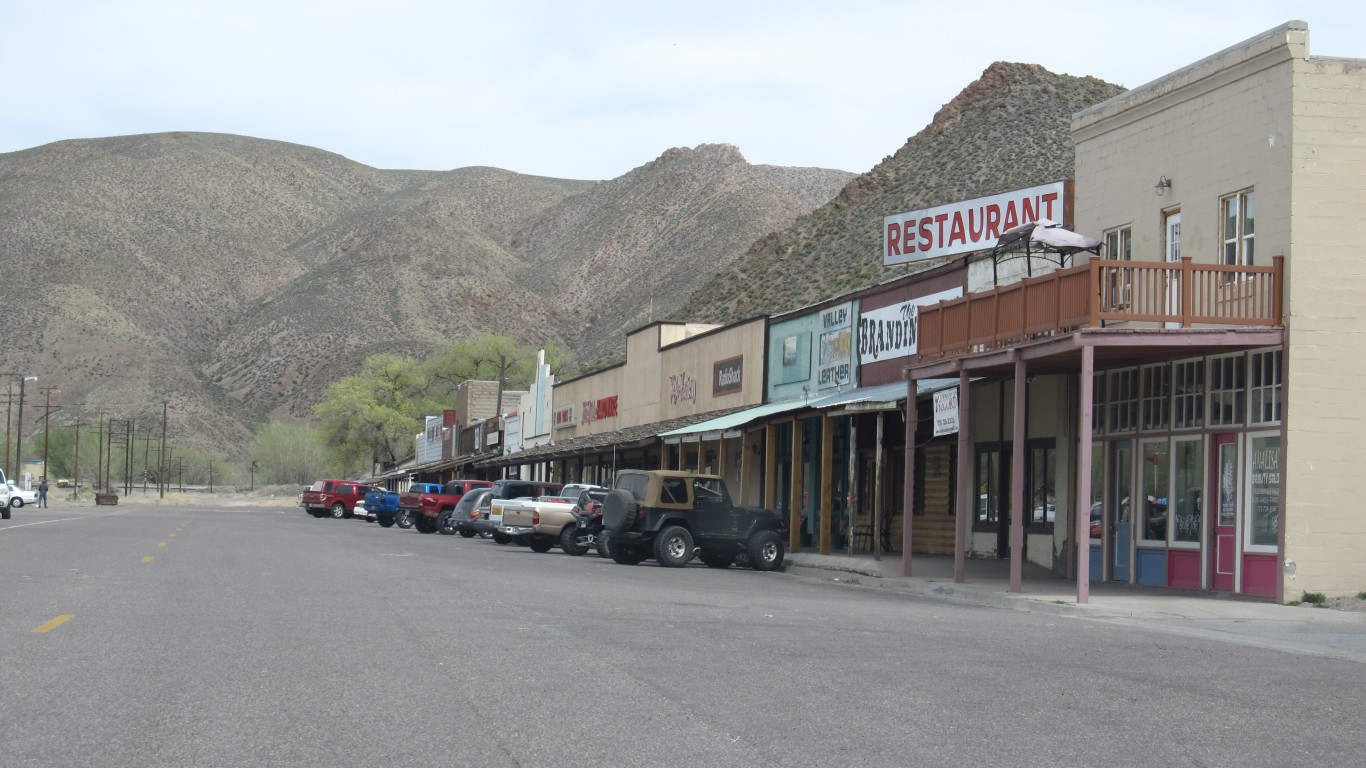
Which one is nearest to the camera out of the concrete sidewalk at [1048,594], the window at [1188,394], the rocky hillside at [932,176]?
the concrete sidewalk at [1048,594]

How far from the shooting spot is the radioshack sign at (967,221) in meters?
28.0

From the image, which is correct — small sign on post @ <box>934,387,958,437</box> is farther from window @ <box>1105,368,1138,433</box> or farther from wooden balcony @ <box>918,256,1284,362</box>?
window @ <box>1105,368,1138,433</box>

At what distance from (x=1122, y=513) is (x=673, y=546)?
8.26 metres

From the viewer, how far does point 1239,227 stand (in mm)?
21594

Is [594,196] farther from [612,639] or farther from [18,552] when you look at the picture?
[612,639]

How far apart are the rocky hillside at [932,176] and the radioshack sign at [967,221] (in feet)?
110

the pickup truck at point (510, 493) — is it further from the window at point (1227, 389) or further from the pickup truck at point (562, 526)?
the window at point (1227, 389)

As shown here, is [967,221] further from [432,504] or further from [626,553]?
[432,504]

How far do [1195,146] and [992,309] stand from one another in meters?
3.83

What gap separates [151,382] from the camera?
126125 millimetres

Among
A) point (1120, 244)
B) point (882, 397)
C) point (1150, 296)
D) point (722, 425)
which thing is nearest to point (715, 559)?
point (882, 397)

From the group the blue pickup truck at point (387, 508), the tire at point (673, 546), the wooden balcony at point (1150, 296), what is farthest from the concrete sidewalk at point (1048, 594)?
the blue pickup truck at point (387, 508)

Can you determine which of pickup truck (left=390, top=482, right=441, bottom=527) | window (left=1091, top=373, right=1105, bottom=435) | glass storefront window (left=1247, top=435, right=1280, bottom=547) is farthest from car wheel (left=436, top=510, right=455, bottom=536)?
glass storefront window (left=1247, top=435, right=1280, bottom=547)

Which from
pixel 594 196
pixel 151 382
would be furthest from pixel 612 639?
pixel 594 196
